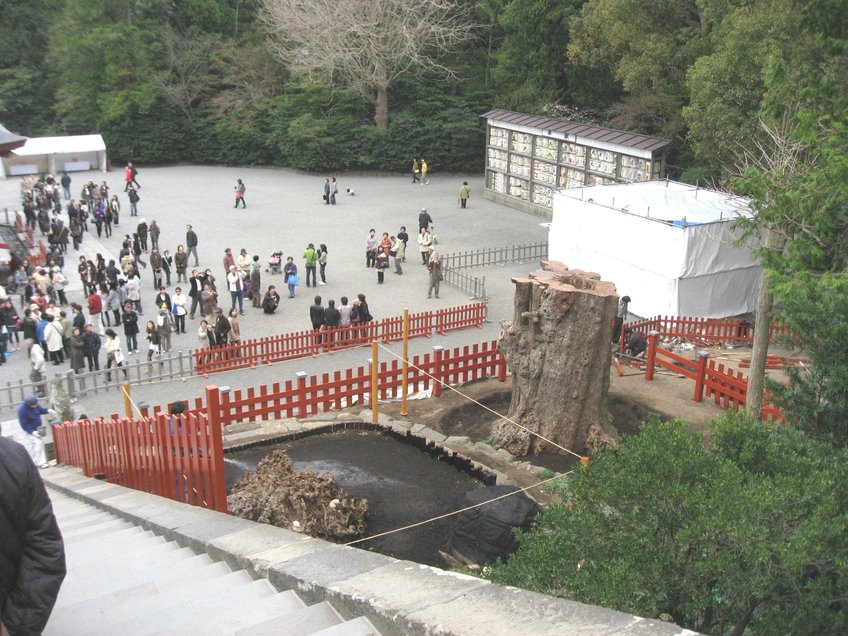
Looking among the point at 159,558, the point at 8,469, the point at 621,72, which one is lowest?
the point at 159,558

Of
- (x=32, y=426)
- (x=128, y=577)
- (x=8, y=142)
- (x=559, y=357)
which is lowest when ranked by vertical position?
(x=32, y=426)

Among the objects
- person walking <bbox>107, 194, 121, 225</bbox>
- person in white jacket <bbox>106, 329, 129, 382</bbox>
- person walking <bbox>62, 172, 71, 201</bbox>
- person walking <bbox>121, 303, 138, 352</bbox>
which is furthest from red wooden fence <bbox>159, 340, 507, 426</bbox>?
person walking <bbox>62, 172, 71, 201</bbox>

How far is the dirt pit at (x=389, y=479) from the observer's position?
433 inches

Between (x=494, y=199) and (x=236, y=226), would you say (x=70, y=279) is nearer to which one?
(x=236, y=226)

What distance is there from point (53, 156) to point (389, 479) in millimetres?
32450

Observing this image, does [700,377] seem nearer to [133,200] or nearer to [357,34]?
[133,200]

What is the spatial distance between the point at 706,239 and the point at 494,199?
1622 cm

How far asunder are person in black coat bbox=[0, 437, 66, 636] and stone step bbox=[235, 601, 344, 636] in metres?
0.98

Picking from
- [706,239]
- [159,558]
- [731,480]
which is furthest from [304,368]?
[731,480]

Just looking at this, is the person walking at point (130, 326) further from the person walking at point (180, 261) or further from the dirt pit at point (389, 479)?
the dirt pit at point (389, 479)

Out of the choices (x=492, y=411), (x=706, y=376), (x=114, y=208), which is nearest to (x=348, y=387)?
(x=492, y=411)

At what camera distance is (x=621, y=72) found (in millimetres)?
31578

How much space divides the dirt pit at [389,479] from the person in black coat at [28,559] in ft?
20.8

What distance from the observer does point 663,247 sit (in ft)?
70.9
